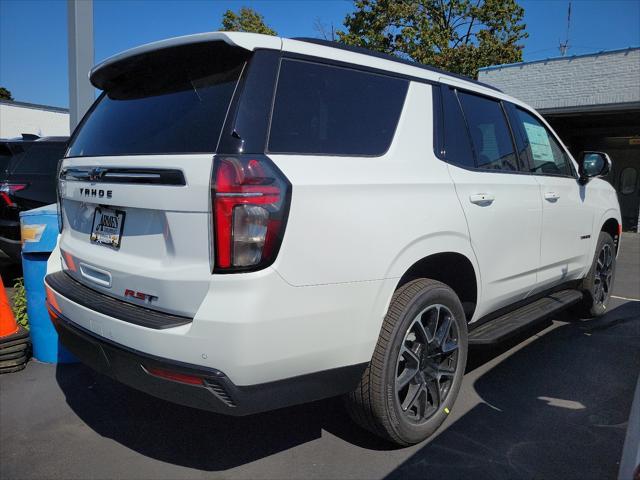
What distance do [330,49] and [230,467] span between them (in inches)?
83.3

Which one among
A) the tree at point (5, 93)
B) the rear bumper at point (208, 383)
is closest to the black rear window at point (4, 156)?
the rear bumper at point (208, 383)

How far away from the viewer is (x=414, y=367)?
273 centimetres

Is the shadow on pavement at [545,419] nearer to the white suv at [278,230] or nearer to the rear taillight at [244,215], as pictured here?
the white suv at [278,230]

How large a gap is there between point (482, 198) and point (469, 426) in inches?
52.9

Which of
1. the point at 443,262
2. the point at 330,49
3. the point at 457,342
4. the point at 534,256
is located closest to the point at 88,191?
the point at 330,49

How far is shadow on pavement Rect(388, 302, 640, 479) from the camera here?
2596mm

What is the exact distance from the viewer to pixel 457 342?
299 cm

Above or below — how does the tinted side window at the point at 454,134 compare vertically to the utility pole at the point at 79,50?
below

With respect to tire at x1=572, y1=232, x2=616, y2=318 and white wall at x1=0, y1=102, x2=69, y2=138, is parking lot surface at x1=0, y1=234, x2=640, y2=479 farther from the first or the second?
white wall at x1=0, y1=102, x2=69, y2=138

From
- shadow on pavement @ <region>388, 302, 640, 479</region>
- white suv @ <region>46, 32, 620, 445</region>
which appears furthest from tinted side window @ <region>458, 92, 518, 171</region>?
shadow on pavement @ <region>388, 302, 640, 479</region>

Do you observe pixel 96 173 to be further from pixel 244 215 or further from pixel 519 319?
pixel 519 319

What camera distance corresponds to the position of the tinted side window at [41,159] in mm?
6684

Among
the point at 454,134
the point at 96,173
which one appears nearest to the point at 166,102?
the point at 96,173

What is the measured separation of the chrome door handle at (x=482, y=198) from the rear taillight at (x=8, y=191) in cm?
578
